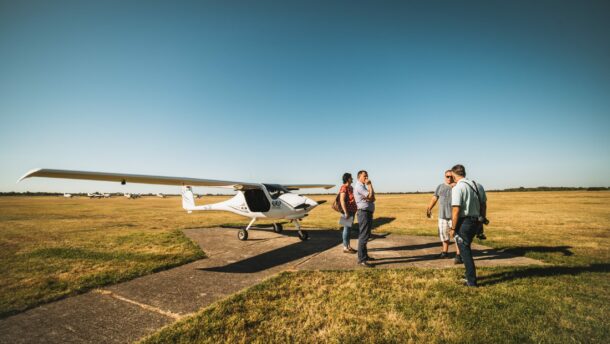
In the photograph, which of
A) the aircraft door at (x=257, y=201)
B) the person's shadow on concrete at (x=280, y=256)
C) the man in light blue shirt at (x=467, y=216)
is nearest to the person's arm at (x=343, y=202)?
the person's shadow on concrete at (x=280, y=256)

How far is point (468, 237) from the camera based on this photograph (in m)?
4.23

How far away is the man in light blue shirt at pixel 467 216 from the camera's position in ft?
13.7

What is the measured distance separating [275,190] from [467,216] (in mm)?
6633

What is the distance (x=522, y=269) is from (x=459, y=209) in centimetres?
275

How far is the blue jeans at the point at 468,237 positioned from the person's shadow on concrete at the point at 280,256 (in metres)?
3.86

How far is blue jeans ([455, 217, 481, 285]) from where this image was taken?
4.21 meters

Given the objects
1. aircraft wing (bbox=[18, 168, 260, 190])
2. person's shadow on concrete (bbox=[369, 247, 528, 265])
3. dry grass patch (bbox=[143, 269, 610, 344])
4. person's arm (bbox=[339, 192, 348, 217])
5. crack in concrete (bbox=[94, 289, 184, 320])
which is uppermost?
aircraft wing (bbox=[18, 168, 260, 190])

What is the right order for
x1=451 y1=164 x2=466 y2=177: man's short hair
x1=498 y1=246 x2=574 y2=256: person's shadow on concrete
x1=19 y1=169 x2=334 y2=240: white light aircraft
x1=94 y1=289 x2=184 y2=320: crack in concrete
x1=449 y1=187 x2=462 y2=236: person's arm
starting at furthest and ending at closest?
x1=19 y1=169 x2=334 y2=240: white light aircraft → x1=498 y1=246 x2=574 y2=256: person's shadow on concrete → x1=451 y1=164 x2=466 y2=177: man's short hair → x1=449 y1=187 x2=462 y2=236: person's arm → x1=94 y1=289 x2=184 y2=320: crack in concrete

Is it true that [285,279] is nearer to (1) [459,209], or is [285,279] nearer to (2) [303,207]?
(1) [459,209]

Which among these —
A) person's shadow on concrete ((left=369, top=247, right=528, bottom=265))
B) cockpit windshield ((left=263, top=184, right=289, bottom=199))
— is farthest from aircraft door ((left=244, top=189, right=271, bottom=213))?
person's shadow on concrete ((left=369, top=247, right=528, bottom=265))

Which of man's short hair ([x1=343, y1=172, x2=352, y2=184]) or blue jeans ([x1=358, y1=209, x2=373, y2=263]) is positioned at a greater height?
man's short hair ([x1=343, y1=172, x2=352, y2=184])

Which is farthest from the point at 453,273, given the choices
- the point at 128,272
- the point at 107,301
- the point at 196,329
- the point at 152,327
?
the point at 128,272

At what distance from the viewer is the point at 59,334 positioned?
309cm

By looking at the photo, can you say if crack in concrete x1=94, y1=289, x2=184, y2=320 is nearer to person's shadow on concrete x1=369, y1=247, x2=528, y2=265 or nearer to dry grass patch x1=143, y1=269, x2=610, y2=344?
dry grass patch x1=143, y1=269, x2=610, y2=344
